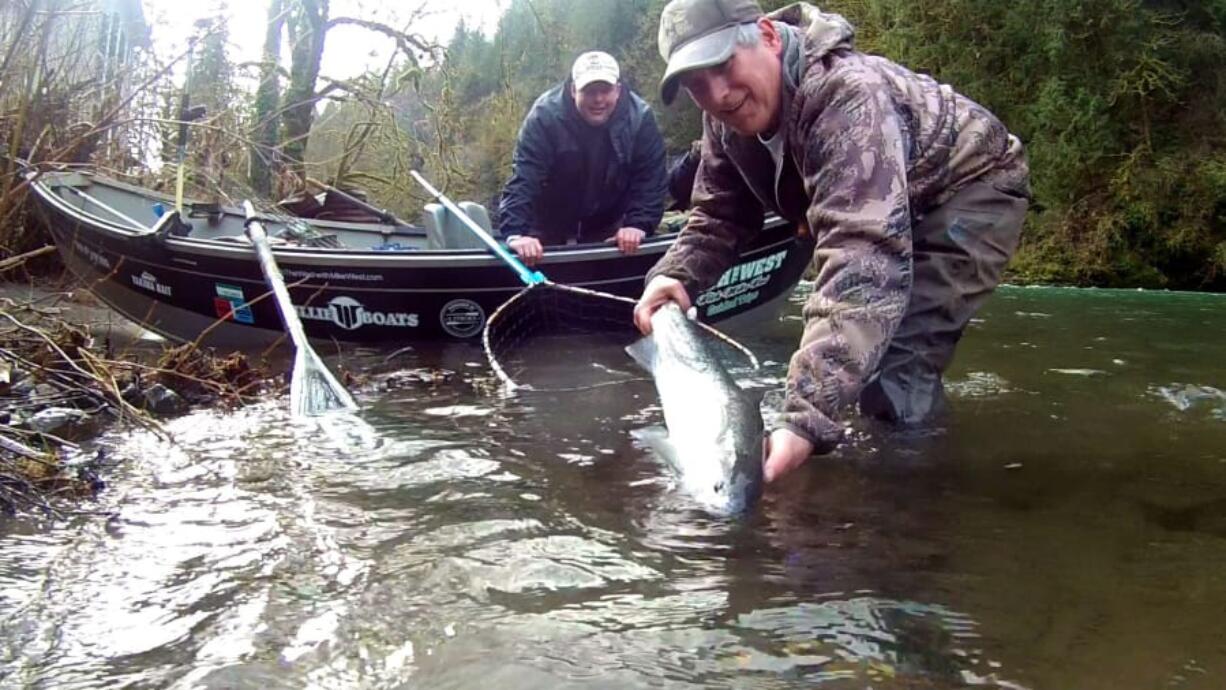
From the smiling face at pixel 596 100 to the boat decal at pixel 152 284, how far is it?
330cm

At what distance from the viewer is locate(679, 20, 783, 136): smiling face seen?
10.1ft

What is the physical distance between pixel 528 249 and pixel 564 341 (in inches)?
25.5

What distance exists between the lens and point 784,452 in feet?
8.47

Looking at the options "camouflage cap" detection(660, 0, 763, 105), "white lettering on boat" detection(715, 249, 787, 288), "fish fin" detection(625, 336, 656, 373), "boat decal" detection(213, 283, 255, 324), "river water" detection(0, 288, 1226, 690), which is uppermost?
"camouflage cap" detection(660, 0, 763, 105)

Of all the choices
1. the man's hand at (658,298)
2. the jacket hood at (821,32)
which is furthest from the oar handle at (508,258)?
the jacket hood at (821,32)

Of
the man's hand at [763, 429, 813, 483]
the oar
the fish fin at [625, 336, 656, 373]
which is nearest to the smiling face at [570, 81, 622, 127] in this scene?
the oar

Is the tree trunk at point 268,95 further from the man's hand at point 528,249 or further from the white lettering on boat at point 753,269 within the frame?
the white lettering on boat at point 753,269

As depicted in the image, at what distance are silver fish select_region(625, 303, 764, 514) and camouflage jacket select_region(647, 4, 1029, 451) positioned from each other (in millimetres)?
185

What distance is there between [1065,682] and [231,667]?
5.67 feet

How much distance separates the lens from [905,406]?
3.84 m

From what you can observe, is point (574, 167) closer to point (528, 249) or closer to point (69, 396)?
point (528, 249)

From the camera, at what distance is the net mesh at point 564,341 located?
231 inches

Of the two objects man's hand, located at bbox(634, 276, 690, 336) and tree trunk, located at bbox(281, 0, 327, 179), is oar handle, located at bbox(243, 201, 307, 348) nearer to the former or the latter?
Result: man's hand, located at bbox(634, 276, 690, 336)

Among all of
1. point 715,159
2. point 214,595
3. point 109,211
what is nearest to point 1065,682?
point 214,595
